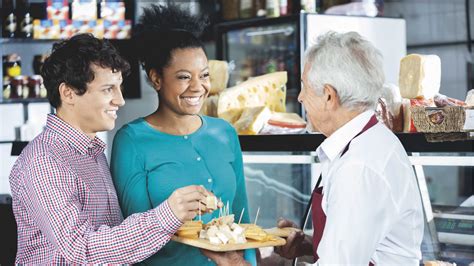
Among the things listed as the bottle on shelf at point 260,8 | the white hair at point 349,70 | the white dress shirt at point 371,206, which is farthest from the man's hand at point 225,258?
the bottle on shelf at point 260,8

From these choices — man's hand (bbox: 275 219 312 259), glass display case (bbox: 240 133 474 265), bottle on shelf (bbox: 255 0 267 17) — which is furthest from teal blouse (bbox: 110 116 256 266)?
bottle on shelf (bbox: 255 0 267 17)

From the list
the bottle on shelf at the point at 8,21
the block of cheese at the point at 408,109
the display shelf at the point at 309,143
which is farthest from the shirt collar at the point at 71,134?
the bottle on shelf at the point at 8,21

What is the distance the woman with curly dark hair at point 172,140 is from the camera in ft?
8.03

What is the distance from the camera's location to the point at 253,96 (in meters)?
3.71

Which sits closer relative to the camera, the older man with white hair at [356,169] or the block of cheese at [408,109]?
the older man with white hair at [356,169]

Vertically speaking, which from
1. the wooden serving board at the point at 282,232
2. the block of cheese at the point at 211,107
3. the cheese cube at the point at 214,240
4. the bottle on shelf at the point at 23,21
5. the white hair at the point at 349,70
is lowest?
the wooden serving board at the point at 282,232

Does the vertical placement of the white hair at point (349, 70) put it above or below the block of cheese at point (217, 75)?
above

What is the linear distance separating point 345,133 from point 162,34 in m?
0.83

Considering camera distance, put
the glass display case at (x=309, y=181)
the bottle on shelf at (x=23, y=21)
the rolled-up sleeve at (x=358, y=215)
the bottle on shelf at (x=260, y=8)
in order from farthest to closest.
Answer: the bottle on shelf at (x=23, y=21), the bottle on shelf at (x=260, y=8), the glass display case at (x=309, y=181), the rolled-up sleeve at (x=358, y=215)

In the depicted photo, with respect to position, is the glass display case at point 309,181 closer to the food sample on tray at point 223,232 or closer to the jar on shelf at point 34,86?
the food sample on tray at point 223,232

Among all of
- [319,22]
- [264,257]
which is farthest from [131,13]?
[264,257]

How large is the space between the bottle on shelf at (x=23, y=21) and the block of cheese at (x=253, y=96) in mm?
2847

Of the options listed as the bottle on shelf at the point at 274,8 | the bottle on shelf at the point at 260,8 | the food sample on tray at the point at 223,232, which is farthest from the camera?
the bottle on shelf at the point at 260,8

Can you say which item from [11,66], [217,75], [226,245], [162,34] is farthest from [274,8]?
[226,245]
